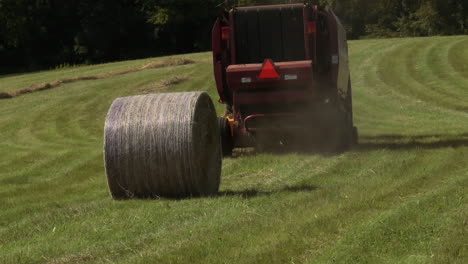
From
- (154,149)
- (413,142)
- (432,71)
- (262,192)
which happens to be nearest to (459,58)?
(432,71)

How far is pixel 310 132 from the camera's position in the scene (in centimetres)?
1602

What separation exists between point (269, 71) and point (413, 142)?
3007mm

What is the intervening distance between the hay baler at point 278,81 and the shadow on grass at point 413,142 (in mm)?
659

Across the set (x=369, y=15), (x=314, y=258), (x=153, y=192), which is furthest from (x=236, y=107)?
(x=369, y=15)

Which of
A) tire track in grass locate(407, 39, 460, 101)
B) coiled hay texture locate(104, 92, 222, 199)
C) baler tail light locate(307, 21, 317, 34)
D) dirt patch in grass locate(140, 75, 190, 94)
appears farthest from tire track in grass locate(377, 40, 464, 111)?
coiled hay texture locate(104, 92, 222, 199)

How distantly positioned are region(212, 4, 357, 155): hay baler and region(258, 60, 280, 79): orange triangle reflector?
8 cm

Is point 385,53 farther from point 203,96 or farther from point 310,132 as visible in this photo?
point 203,96

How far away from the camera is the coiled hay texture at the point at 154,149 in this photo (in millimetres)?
10766

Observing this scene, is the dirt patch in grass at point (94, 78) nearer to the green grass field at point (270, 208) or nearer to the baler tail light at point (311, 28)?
the green grass field at point (270, 208)

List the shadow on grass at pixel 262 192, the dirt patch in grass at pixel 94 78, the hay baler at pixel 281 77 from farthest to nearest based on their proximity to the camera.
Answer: the dirt patch in grass at pixel 94 78, the hay baler at pixel 281 77, the shadow on grass at pixel 262 192

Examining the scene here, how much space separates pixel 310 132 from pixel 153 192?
5579mm

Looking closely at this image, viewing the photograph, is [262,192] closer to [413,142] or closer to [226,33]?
[226,33]

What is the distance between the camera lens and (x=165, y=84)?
3303 cm

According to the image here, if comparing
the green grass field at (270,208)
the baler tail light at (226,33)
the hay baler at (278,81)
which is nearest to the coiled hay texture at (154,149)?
the green grass field at (270,208)
